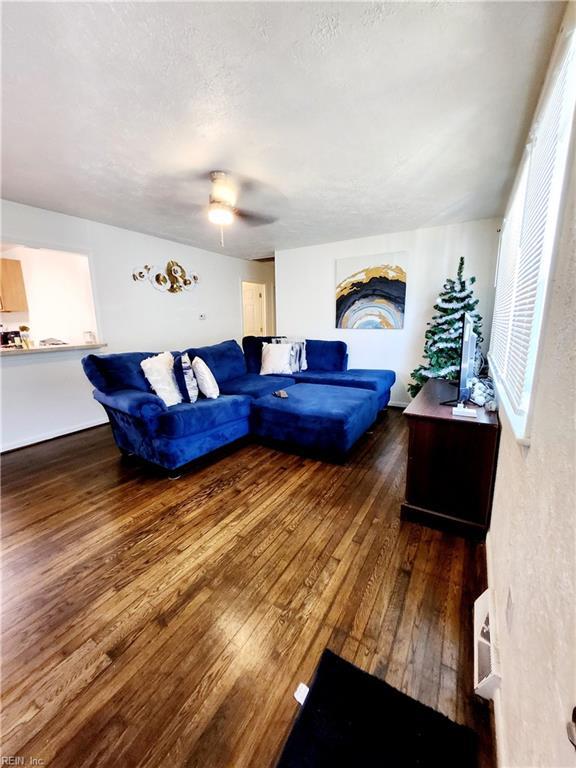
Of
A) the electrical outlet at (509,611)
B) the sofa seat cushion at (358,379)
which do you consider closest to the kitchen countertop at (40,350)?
the sofa seat cushion at (358,379)

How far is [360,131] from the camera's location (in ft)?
6.12

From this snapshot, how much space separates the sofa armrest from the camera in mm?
2363

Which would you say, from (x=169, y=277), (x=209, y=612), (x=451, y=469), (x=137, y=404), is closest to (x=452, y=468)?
(x=451, y=469)

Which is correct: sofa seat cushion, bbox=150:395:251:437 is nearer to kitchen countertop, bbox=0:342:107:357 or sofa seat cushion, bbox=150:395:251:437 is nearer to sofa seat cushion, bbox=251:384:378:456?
sofa seat cushion, bbox=251:384:378:456

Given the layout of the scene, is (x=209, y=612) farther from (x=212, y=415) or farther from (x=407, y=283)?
(x=407, y=283)

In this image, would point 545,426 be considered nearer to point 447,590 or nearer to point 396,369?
point 447,590

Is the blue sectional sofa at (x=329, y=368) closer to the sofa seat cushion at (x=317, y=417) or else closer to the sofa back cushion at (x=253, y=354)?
the sofa back cushion at (x=253, y=354)

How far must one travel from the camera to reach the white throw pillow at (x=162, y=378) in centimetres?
277

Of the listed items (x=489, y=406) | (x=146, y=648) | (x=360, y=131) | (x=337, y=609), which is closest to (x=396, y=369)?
(x=489, y=406)

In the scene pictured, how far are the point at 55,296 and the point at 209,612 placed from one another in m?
4.47

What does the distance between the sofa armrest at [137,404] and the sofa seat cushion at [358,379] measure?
6.86 ft

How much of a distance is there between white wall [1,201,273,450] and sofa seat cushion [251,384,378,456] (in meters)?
2.27

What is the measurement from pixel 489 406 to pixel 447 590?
1.06 meters

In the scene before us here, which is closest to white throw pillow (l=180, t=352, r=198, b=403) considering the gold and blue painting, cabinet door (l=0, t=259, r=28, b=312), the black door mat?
the black door mat
